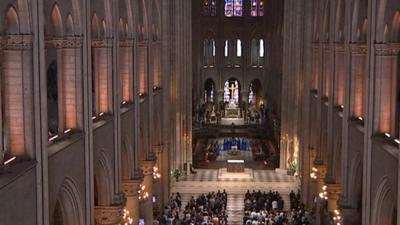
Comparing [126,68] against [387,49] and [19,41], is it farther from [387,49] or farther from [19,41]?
[19,41]

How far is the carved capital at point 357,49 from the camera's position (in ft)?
85.5

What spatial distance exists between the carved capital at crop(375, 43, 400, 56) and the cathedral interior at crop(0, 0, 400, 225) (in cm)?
3

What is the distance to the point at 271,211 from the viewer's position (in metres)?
38.9

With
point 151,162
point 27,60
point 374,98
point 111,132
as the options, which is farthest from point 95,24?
point 151,162

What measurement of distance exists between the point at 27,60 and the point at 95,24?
8.44m

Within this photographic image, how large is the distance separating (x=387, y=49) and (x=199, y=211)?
750 inches

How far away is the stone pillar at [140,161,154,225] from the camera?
3584 centimetres

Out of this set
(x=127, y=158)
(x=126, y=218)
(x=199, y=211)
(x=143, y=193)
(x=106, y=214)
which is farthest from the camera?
(x=199, y=211)

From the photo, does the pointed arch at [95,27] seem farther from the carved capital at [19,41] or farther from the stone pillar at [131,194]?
the stone pillar at [131,194]

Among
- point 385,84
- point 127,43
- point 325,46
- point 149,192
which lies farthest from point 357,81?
point 149,192

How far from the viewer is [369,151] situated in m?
22.4

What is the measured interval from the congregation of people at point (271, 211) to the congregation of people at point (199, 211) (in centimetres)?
140

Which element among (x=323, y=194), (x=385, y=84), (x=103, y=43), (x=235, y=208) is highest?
(x=103, y=43)

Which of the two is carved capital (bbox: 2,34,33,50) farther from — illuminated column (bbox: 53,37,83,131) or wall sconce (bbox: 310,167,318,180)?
wall sconce (bbox: 310,167,318,180)
